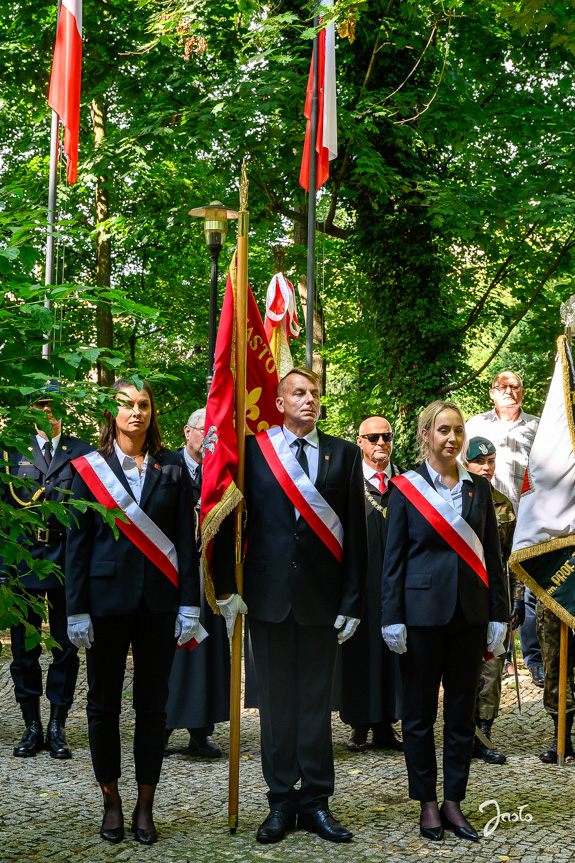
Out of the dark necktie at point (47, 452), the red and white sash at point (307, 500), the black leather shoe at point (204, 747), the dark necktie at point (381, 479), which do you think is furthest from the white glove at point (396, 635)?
the dark necktie at point (47, 452)

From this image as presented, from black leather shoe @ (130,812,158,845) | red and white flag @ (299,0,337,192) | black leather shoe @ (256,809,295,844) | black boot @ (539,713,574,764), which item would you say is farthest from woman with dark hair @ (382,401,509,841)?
red and white flag @ (299,0,337,192)

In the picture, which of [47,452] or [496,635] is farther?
[47,452]

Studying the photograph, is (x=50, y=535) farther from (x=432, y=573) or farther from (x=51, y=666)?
(x=432, y=573)

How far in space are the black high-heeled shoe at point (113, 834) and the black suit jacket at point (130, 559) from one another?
99cm

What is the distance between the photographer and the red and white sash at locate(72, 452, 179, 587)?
15.5 feet

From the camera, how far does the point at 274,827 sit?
4633 millimetres

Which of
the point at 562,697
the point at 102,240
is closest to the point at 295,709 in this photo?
the point at 562,697

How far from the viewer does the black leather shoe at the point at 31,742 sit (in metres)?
6.29

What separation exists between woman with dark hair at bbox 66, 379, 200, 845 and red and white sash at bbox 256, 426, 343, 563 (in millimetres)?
559

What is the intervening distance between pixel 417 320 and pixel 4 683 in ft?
24.4

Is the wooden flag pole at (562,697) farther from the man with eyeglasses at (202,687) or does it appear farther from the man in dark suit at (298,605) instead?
the man with eyeglasses at (202,687)

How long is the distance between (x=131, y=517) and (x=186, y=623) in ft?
1.87

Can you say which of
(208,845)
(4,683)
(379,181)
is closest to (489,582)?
(208,845)

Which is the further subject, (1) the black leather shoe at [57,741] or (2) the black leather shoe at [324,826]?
(1) the black leather shoe at [57,741]
